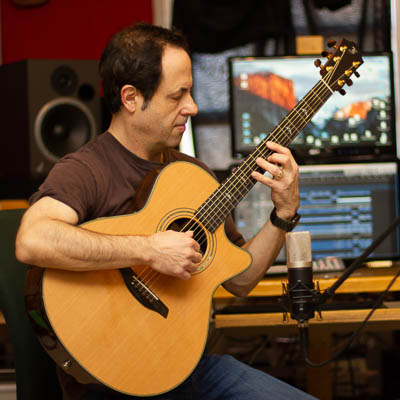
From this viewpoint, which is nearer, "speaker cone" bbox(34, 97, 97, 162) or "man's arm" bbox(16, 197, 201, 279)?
"man's arm" bbox(16, 197, 201, 279)

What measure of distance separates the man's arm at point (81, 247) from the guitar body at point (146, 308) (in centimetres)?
3

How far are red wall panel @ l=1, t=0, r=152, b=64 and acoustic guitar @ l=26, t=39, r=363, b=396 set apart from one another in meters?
2.09

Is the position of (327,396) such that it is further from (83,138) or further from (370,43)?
(370,43)

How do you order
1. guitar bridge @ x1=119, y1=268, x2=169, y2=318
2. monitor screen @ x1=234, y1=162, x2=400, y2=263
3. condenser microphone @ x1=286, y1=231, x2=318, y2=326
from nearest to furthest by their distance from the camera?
condenser microphone @ x1=286, y1=231, x2=318, y2=326 < guitar bridge @ x1=119, y1=268, x2=169, y2=318 < monitor screen @ x1=234, y1=162, x2=400, y2=263

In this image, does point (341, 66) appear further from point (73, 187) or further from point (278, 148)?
point (73, 187)

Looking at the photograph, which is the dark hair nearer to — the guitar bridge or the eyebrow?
the eyebrow

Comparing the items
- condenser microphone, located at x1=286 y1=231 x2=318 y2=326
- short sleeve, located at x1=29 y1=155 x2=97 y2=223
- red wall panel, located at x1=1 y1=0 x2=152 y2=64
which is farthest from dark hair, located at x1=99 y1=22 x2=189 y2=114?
red wall panel, located at x1=1 y1=0 x2=152 y2=64

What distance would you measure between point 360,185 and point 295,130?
0.79 metres

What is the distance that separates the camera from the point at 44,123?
2238 mm

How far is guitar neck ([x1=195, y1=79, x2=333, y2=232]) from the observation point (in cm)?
151

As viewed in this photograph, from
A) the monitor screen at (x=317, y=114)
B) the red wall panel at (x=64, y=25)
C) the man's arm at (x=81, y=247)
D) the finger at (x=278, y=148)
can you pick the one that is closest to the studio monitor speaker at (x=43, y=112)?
the monitor screen at (x=317, y=114)

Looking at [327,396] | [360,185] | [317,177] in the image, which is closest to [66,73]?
[317,177]

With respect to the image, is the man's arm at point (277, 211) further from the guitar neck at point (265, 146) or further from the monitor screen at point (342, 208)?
the monitor screen at point (342, 208)

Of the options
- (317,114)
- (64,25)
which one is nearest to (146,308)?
(317,114)
